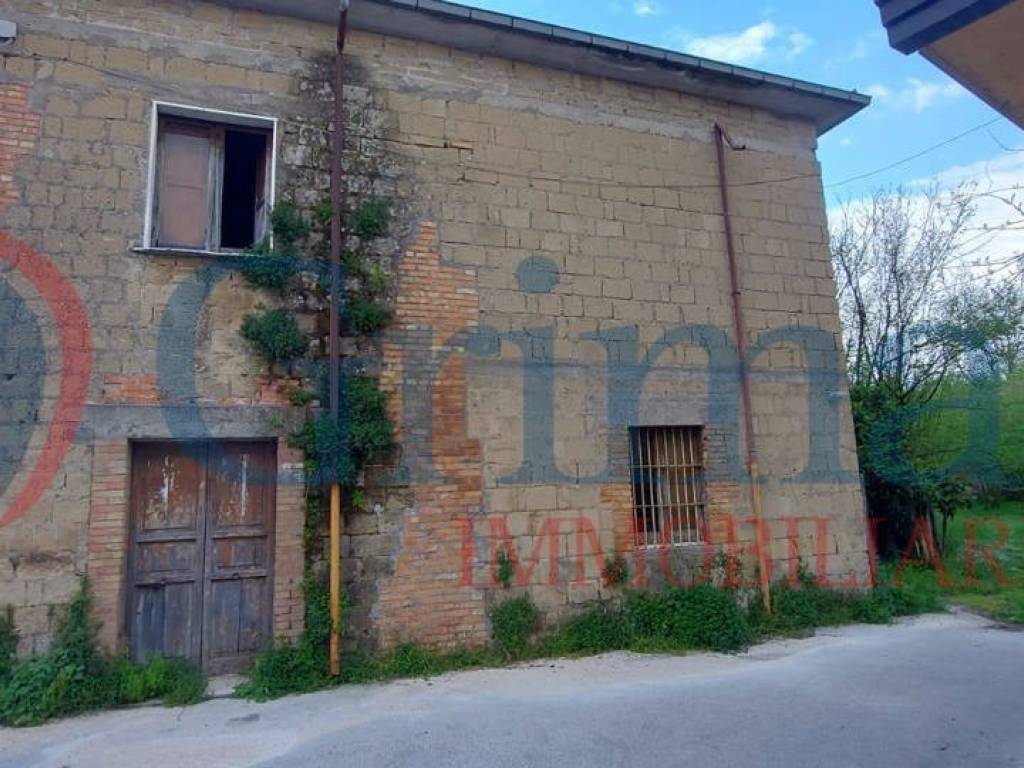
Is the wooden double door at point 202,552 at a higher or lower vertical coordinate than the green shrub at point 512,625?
higher

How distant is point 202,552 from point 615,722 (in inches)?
141

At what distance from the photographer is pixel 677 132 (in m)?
7.58

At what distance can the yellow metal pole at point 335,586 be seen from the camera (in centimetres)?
539

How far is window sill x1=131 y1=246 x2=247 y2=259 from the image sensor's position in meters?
5.49

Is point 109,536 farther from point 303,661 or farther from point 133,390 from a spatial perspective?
point 303,661

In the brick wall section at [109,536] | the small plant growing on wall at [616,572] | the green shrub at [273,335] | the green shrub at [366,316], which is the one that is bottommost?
the small plant growing on wall at [616,572]

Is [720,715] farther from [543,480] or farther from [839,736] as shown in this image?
[543,480]

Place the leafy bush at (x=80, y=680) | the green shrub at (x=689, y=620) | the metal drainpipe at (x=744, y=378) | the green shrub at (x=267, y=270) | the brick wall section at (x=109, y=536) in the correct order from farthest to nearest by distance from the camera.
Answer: the metal drainpipe at (x=744, y=378) → the green shrub at (x=689, y=620) → the green shrub at (x=267, y=270) → the brick wall section at (x=109, y=536) → the leafy bush at (x=80, y=680)

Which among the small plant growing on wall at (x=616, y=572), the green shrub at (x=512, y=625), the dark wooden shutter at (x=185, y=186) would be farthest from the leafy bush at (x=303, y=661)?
the dark wooden shutter at (x=185, y=186)

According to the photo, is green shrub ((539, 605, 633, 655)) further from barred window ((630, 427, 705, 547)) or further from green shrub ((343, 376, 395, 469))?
green shrub ((343, 376, 395, 469))

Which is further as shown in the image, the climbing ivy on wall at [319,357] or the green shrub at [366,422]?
the green shrub at [366,422]

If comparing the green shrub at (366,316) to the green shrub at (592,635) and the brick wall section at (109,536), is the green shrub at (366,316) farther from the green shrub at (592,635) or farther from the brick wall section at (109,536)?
the green shrub at (592,635)

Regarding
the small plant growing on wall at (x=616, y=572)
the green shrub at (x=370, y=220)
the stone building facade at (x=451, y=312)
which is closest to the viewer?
the stone building facade at (x=451, y=312)

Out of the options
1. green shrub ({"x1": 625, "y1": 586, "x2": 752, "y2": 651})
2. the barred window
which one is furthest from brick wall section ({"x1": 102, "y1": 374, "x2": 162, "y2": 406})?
green shrub ({"x1": 625, "y1": 586, "x2": 752, "y2": 651})
